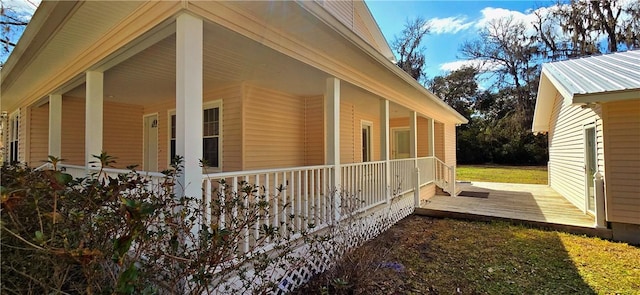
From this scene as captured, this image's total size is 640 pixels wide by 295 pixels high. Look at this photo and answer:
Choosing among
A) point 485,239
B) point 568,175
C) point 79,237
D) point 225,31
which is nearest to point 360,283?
point 79,237

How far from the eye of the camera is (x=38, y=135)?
7461 mm

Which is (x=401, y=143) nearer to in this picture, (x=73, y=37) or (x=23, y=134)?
(x=73, y=37)

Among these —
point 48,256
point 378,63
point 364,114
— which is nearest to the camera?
point 48,256

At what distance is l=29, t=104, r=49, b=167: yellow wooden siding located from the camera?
7.41 m

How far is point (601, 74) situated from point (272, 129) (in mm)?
7728

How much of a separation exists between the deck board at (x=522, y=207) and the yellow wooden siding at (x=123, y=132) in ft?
26.8

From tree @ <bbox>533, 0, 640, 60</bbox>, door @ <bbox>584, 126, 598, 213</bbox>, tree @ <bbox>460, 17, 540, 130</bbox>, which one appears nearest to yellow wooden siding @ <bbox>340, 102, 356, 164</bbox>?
door @ <bbox>584, 126, 598, 213</bbox>

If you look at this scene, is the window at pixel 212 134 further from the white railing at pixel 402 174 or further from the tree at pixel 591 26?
the tree at pixel 591 26

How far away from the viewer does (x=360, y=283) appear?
10.6 feet

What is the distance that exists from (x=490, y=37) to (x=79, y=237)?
30803mm

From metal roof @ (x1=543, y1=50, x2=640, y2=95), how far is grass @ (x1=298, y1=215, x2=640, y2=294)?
290cm

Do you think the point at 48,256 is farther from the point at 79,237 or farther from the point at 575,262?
Answer: the point at 575,262

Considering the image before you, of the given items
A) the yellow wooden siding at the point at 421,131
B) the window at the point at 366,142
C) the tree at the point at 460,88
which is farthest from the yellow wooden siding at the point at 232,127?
the tree at the point at 460,88

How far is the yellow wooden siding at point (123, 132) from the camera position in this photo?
25.4 ft
